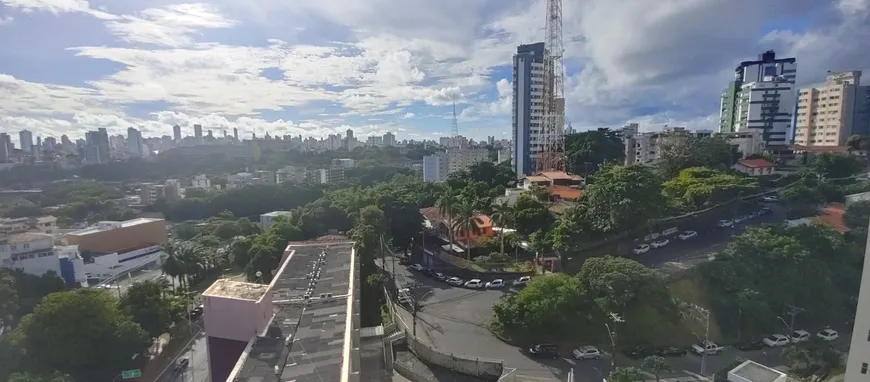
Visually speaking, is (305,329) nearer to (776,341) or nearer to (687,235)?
(776,341)

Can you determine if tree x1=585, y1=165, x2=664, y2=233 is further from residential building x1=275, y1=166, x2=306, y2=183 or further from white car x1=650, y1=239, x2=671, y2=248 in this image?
residential building x1=275, y1=166, x2=306, y2=183

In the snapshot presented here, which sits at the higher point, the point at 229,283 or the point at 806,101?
the point at 806,101

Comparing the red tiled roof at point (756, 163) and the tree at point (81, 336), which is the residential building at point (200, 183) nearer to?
the tree at point (81, 336)

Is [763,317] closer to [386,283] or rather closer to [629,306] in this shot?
[629,306]

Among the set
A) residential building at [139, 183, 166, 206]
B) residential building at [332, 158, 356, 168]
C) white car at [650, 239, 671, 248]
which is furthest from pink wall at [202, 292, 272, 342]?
residential building at [332, 158, 356, 168]

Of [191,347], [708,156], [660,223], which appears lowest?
[191,347]

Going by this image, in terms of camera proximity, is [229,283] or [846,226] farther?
[846,226]

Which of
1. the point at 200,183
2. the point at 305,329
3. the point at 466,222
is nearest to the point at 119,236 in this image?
the point at 466,222

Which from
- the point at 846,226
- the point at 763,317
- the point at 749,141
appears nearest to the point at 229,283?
the point at 763,317
